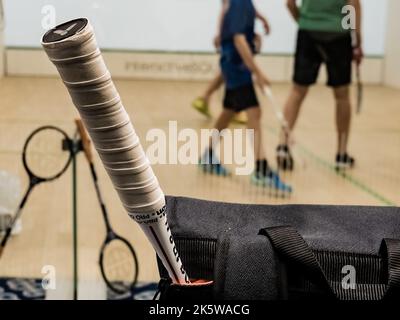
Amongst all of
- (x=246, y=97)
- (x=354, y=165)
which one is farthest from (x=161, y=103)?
(x=354, y=165)

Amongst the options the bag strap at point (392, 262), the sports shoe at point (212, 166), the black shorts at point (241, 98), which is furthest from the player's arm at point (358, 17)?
the bag strap at point (392, 262)

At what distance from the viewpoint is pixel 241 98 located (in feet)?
4.90

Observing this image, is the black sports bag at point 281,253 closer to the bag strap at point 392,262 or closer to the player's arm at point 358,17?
the bag strap at point 392,262

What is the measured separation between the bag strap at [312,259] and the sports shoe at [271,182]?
2.72 feet

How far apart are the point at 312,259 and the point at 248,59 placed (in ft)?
3.04

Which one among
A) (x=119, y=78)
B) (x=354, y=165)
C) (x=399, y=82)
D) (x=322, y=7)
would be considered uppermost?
(x=322, y=7)

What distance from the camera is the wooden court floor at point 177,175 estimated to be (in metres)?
1.38

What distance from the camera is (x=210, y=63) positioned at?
152 centimetres

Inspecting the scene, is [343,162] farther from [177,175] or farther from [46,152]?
[46,152]

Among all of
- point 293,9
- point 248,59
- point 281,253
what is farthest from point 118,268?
point 281,253

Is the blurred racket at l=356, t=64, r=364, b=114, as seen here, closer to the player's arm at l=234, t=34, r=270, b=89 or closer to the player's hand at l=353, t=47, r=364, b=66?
the player's hand at l=353, t=47, r=364, b=66

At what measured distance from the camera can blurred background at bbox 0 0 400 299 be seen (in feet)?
4.44

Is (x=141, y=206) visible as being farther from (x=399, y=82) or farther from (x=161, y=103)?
(x=399, y=82)
